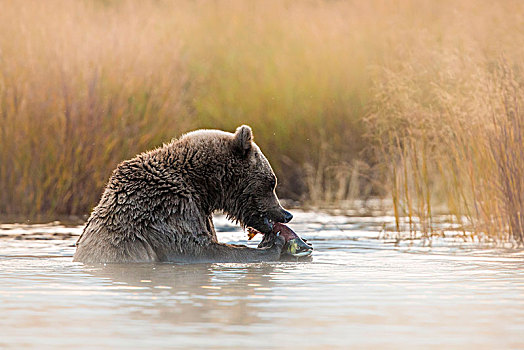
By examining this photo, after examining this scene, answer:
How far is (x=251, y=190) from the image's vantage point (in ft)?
27.7

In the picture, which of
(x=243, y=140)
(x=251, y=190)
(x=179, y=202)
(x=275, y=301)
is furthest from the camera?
(x=251, y=190)

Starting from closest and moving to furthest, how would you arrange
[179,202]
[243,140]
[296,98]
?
[179,202], [243,140], [296,98]

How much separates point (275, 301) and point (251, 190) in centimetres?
241

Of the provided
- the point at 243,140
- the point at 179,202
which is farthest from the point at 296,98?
the point at 179,202

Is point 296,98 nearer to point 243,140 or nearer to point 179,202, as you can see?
point 243,140

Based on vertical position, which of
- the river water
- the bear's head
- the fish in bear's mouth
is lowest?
the river water

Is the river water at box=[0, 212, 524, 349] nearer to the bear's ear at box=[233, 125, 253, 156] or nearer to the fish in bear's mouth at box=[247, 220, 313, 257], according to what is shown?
the fish in bear's mouth at box=[247, 220, 313, 257]

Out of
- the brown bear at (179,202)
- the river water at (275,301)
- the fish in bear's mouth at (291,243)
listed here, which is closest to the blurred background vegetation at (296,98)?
the river water at (275,301)

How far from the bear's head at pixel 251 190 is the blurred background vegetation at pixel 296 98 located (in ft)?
7.38

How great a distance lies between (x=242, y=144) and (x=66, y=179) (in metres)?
Result: 5.65

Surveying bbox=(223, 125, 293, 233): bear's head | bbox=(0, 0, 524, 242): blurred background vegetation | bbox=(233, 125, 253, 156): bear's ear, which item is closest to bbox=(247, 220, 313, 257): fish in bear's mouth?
bbox=(223, 125, 293, 233): bear's head

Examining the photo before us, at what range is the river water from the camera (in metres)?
4.85

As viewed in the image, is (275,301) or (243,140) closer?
(275,301)

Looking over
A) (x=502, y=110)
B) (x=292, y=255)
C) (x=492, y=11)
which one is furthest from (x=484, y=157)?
(x=492, y=11)
